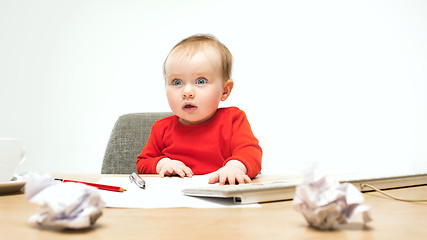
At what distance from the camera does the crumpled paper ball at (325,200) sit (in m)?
0.40

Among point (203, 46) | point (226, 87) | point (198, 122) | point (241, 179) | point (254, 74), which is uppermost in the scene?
point (254, 74)

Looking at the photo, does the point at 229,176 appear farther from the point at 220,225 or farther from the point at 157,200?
the point at 220,225

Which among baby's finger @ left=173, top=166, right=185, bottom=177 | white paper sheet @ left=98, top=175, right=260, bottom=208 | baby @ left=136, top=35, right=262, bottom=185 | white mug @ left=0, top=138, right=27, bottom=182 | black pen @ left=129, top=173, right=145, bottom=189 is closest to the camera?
white paper sheet @ left=98, top=175, right=260, bottom=208

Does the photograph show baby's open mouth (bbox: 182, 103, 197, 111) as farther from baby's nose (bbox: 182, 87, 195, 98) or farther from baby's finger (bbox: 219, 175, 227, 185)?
baby's finger (bbox: 219, 175, 227, 185)

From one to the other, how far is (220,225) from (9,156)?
0.46 m

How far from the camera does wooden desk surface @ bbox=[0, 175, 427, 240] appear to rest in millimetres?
403

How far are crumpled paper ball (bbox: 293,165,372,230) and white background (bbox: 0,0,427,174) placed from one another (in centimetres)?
256

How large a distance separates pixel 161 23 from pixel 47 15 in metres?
0.86

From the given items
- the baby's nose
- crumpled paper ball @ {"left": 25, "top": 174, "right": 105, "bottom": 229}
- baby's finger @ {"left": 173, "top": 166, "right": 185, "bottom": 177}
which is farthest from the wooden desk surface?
the baby's nose

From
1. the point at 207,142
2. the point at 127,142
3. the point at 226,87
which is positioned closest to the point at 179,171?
the point at 207,142

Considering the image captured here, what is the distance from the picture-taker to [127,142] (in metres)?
1.62

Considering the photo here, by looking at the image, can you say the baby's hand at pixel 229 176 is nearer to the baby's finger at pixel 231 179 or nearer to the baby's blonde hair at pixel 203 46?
the baby's finger at pixel 231 179

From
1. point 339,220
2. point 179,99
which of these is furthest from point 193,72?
point 339,220

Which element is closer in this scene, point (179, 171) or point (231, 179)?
point (231, 179)
